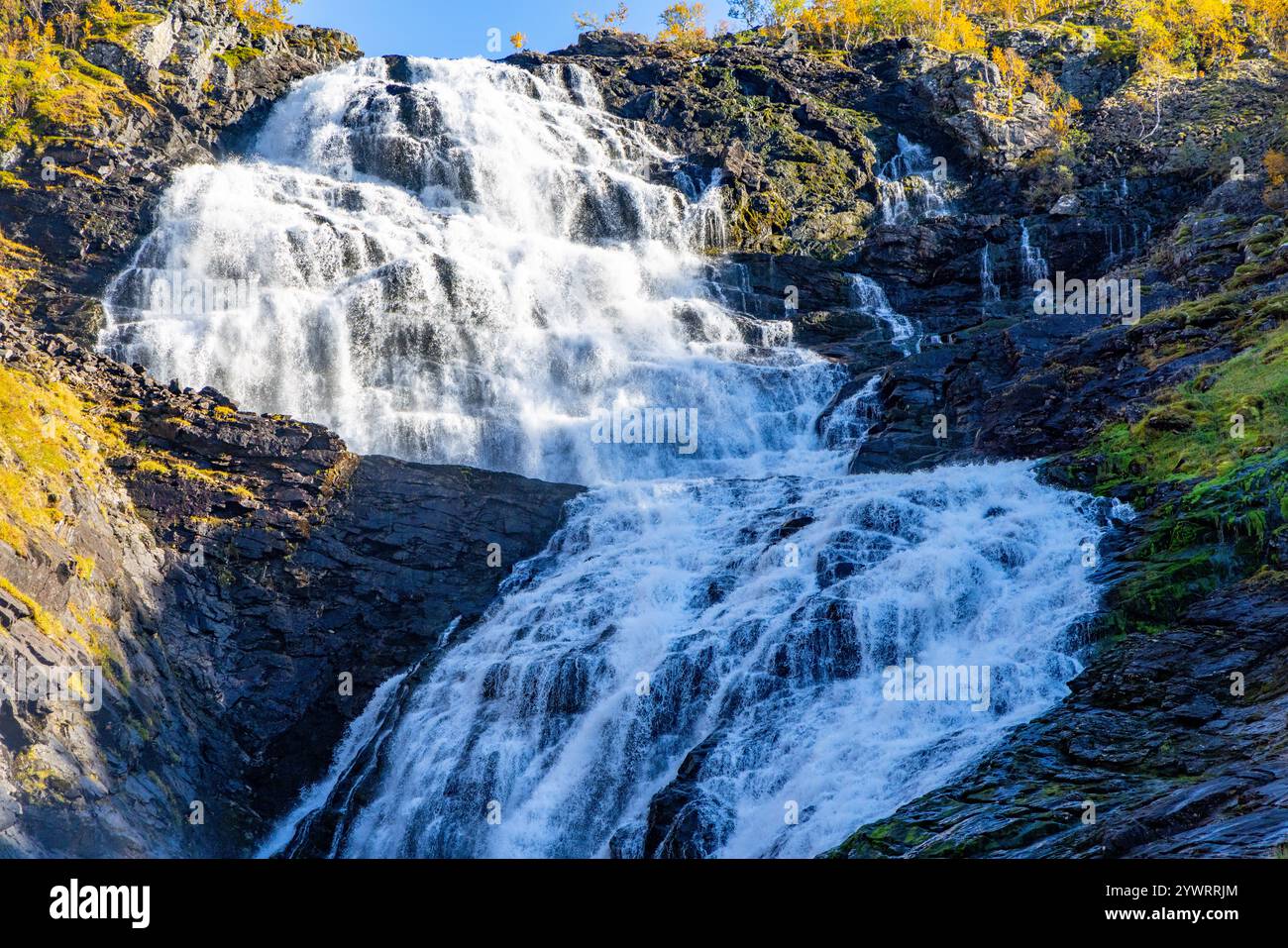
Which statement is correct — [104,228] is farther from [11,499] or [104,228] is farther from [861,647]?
[861,647]

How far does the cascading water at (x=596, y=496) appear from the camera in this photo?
20625 millimetres

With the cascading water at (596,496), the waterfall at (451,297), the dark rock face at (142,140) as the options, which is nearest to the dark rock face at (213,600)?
the cascading water at (596,496)

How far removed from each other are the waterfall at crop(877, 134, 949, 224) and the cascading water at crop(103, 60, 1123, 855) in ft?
34.5

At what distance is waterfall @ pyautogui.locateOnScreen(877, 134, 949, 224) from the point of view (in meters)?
58.2

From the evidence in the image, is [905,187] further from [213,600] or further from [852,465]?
[213,600]

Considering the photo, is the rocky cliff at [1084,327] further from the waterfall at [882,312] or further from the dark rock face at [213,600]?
the dark rock face at [213,600]

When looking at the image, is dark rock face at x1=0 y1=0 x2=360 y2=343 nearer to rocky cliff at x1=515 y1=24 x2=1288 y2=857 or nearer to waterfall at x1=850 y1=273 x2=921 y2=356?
rocky cliff at x1=515 y1=24 x2=1288 y2=857

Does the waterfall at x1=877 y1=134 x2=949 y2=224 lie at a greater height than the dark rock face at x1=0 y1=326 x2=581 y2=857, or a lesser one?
greater

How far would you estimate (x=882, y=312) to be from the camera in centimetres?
4819

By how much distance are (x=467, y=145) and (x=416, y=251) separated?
1064 cm

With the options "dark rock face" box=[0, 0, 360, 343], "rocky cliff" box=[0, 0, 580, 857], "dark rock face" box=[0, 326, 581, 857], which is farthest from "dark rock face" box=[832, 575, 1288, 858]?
"dark rock face" box=[0, 0, 360, 343]
